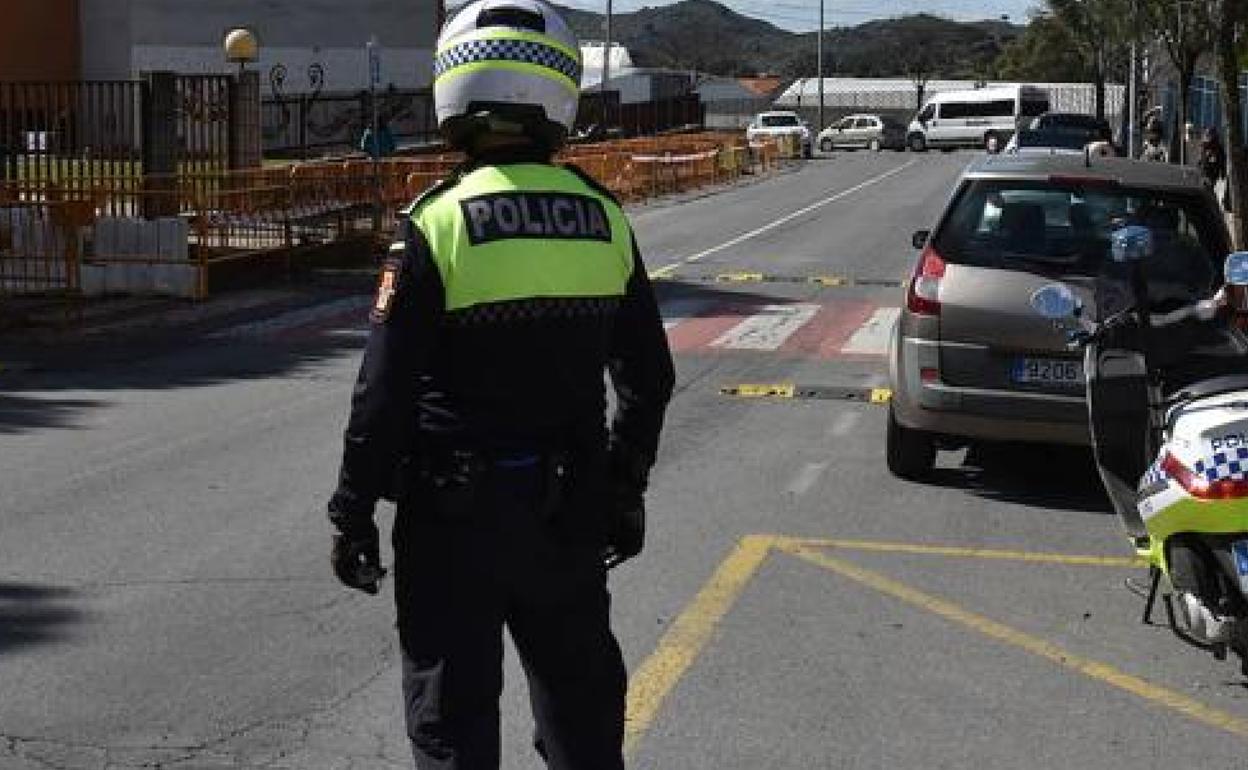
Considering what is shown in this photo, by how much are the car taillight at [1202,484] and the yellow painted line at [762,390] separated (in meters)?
6.61

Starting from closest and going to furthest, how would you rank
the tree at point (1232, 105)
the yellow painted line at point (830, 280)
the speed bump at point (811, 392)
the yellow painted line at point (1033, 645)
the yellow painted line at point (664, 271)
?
1. the yellow painted line at point (1033, 645)
2. the speed bump at point (811, 392)
3. the tree at point (1232, 105)
4. the yellow painted line at point (830, 280)
5. the yellow painted line at point (664, 271)

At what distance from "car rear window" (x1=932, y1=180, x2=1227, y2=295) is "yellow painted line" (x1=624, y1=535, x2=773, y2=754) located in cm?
202

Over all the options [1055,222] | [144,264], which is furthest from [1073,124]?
[1055,222]

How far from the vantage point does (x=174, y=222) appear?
58.1 feet

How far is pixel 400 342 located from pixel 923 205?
33131mm

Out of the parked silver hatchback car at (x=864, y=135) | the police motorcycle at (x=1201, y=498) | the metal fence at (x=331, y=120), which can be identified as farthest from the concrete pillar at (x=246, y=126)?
the parked silver hatchback car at (x=864, y=135)

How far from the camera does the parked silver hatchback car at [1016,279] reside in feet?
27.3

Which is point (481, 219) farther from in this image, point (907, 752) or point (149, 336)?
point (149, 336)

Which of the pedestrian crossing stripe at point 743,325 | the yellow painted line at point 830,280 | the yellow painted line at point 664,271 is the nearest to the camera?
the pedestrian crossing stripe at point 743,325

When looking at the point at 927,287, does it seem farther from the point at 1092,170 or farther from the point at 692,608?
the point at 692,608

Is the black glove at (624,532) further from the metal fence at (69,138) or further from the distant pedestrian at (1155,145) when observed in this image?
the distant pedestrian at (1155,145)

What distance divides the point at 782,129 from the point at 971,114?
1238 cm

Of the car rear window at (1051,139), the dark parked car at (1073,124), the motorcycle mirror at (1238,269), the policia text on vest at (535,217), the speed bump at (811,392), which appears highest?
the dark parked car at (1073,124)

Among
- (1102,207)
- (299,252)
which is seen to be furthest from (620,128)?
(1102,207)
